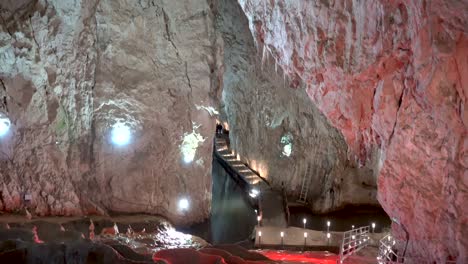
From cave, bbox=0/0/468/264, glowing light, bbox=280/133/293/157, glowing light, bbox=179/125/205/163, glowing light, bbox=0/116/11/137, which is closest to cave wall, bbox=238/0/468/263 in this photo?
cave, bbox=0/0/468/264

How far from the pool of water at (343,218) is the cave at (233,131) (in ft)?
0.39

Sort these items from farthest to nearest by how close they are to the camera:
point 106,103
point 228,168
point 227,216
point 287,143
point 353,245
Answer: point 228,168 → point 287,143 → point 227,216 → point 106,103 → point 353,245

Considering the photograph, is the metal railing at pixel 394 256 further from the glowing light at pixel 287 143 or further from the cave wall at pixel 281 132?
the glowing light at pixel 287 143

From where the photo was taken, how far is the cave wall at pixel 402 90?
7527 millimetres

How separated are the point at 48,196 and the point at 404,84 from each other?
436 inches

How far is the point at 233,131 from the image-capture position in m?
25.1

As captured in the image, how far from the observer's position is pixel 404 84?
868cm

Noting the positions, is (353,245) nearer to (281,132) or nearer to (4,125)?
(281,132)

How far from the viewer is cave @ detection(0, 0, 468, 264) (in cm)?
821

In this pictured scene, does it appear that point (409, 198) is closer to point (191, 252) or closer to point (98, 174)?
point (191, 252)

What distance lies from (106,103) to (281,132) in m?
9.02

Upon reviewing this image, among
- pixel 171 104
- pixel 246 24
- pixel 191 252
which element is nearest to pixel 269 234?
pixel 171 104

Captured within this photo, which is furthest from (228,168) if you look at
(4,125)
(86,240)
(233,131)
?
(86,240)


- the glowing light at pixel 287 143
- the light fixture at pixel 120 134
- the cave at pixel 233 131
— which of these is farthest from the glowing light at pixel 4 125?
the glowing light at pixel 287 143
